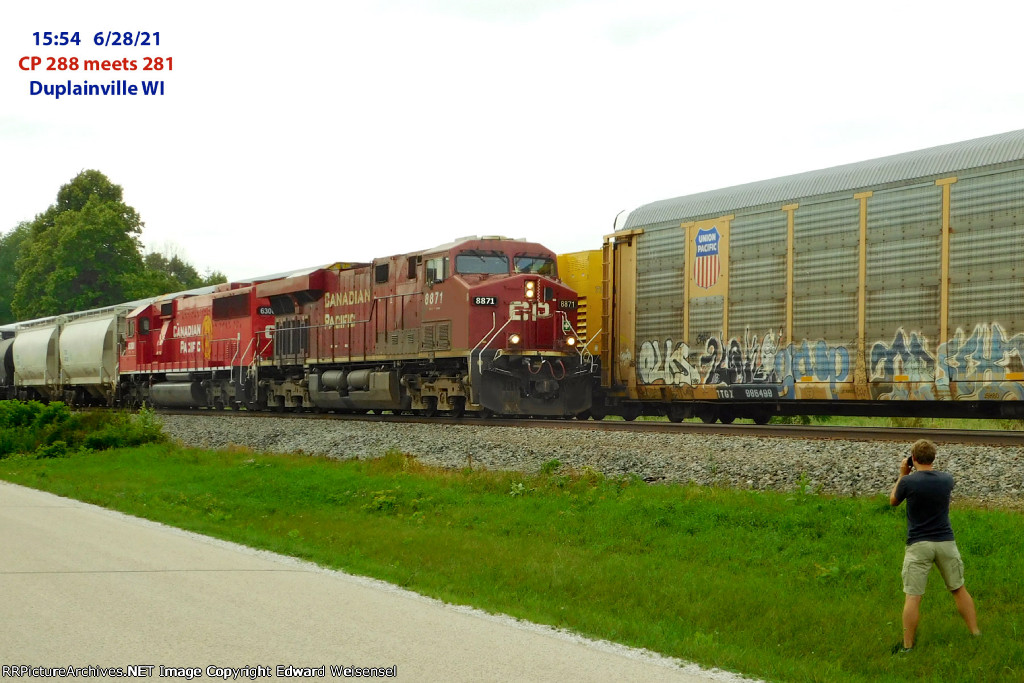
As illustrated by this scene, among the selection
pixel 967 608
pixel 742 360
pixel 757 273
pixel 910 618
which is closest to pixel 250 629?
pixel 910 618

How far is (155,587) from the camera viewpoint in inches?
309

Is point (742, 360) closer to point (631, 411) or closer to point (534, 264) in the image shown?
point (631, 411)

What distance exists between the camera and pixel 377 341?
2566 cm

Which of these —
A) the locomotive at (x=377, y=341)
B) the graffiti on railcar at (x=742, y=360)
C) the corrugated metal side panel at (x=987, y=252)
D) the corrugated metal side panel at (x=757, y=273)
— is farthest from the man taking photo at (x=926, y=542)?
the locomotive at (x=377, y=341)

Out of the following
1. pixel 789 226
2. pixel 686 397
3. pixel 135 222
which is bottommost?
pixel 686 397

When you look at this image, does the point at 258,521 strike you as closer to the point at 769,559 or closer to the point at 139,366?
the point at 769,559

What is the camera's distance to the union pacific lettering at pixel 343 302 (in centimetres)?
2673

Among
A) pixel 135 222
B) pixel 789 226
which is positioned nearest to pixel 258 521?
pixel 789 226

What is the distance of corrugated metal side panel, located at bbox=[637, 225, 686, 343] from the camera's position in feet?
64.4

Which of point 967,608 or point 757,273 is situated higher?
point 757,273

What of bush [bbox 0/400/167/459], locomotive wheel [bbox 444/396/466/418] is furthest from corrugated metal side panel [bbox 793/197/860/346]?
bush [bbox 0/400/167/459]

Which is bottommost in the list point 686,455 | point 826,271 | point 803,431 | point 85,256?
point 686,455

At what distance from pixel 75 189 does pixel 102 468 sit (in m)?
67.2

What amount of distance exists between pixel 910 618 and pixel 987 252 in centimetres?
959
